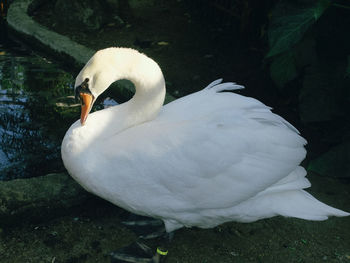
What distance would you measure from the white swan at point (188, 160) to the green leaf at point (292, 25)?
1.98 ft

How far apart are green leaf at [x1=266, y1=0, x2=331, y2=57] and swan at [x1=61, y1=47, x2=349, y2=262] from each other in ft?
2.02

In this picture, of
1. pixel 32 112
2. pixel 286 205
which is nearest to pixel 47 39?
pixel 32 112

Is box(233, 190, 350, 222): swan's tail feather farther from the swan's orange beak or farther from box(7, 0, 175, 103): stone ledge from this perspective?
box(7, 0, 175, 103): stone ledge

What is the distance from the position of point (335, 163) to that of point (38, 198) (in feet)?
6.66

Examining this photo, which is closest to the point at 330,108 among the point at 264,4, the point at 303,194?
the point at 303,194

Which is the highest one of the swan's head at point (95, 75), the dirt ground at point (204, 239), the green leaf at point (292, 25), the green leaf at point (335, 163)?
the green leaf at point (292, 25)

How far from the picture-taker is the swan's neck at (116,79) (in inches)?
92.4

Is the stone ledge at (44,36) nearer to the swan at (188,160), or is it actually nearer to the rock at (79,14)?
the rock at (79,14)

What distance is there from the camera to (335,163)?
3021mm

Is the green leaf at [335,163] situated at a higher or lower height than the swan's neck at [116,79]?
lower

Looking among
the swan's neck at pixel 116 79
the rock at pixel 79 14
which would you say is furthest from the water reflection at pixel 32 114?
the rock at pixel 79 14

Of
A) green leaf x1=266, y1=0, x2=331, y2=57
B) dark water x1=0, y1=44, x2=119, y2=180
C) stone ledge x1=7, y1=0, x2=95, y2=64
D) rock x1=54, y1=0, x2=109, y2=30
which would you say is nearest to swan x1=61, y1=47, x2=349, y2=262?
green leaf x1=266, y1=0, x2=331, y2=57

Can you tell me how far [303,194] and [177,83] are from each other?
2.47 m

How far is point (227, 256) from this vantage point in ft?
8.39
